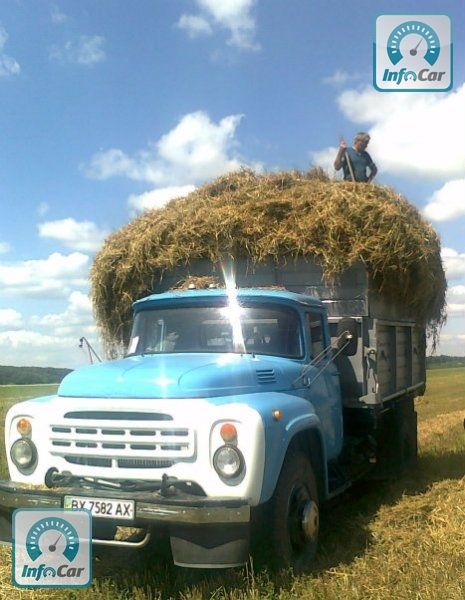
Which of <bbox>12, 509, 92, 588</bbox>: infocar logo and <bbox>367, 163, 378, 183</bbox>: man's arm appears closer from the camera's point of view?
<bbox>12, 509, 92, 588</bbox>: infocar logo

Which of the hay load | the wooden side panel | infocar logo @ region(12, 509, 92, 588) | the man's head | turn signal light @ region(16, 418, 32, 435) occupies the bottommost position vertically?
infocar logo @ region(12, 509, 92, 588)

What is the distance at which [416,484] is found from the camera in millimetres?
8023

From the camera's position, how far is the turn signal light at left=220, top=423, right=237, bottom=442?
4.41 m

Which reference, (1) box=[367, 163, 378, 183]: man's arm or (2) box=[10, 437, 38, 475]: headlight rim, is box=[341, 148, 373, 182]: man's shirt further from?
(2) box=[10, 437, 38, 475]: headlight rim

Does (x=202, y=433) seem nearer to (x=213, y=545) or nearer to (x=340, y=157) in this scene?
(x=213, y=545)

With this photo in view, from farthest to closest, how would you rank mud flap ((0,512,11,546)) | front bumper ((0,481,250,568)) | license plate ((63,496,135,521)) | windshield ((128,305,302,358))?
windshield ((128,305,302,358)), mud flap ((0,512,11,546)), license plate ((63,496,135,521)), front bumper ((0,481,250,568))

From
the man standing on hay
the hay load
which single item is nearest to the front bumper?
the hay load

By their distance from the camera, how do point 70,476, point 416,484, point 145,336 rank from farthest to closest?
point 416,484 → point 145,336 → point 70,476

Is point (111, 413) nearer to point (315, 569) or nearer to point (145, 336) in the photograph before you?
point (145, 336)

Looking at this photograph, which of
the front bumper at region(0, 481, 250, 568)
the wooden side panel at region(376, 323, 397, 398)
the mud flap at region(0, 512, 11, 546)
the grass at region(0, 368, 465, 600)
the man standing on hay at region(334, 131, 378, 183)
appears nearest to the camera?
the front bumper at region(0, 481, 250, 568)

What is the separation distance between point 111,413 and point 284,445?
1253 mm

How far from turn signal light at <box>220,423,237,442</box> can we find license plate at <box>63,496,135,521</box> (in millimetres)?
734

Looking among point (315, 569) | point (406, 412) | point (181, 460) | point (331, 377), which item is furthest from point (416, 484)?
point (181, 460)

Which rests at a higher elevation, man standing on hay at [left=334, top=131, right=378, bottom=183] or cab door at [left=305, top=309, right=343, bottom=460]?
man standing on hay at [left=334, top=131, right=378, bottom=183]
